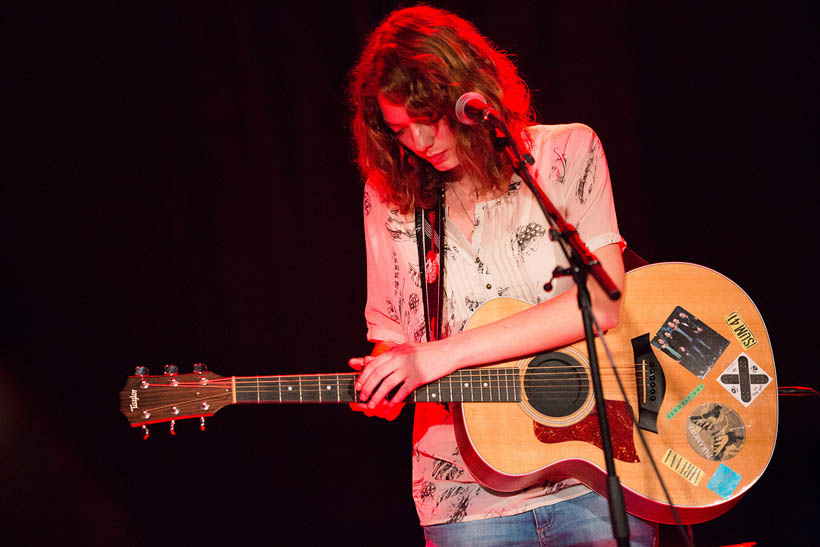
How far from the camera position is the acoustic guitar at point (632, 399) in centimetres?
207

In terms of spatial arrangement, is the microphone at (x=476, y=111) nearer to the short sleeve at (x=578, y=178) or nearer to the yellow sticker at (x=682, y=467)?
the short sleeve at (x=578, y=178)

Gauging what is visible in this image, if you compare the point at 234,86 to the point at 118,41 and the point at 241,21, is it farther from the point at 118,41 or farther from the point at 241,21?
the point at 118,41

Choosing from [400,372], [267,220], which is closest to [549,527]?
A: [400,372]

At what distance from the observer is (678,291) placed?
2.25m

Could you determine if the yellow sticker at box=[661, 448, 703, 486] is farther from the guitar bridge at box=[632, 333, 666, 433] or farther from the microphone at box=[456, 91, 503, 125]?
the microphone at box=[456, 91, 503, 125]

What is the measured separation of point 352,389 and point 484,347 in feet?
1.46

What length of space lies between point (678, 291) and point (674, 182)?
138 cm

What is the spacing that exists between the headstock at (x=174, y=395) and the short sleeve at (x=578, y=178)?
125 centimetres

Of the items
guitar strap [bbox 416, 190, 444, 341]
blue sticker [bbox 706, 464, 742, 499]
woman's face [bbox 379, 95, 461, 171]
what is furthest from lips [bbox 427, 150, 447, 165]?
blue sticker [bbox 706, 464, 742, 499]

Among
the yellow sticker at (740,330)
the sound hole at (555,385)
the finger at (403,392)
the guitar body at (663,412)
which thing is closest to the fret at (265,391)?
the finger at (403,392)

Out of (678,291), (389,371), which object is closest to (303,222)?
(389,371)

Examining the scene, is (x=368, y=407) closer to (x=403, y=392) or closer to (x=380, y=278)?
(x=403, y=392)

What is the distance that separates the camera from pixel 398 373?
81.7 inches

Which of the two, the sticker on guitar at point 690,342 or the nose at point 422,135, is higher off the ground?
the nose at point 422,135
